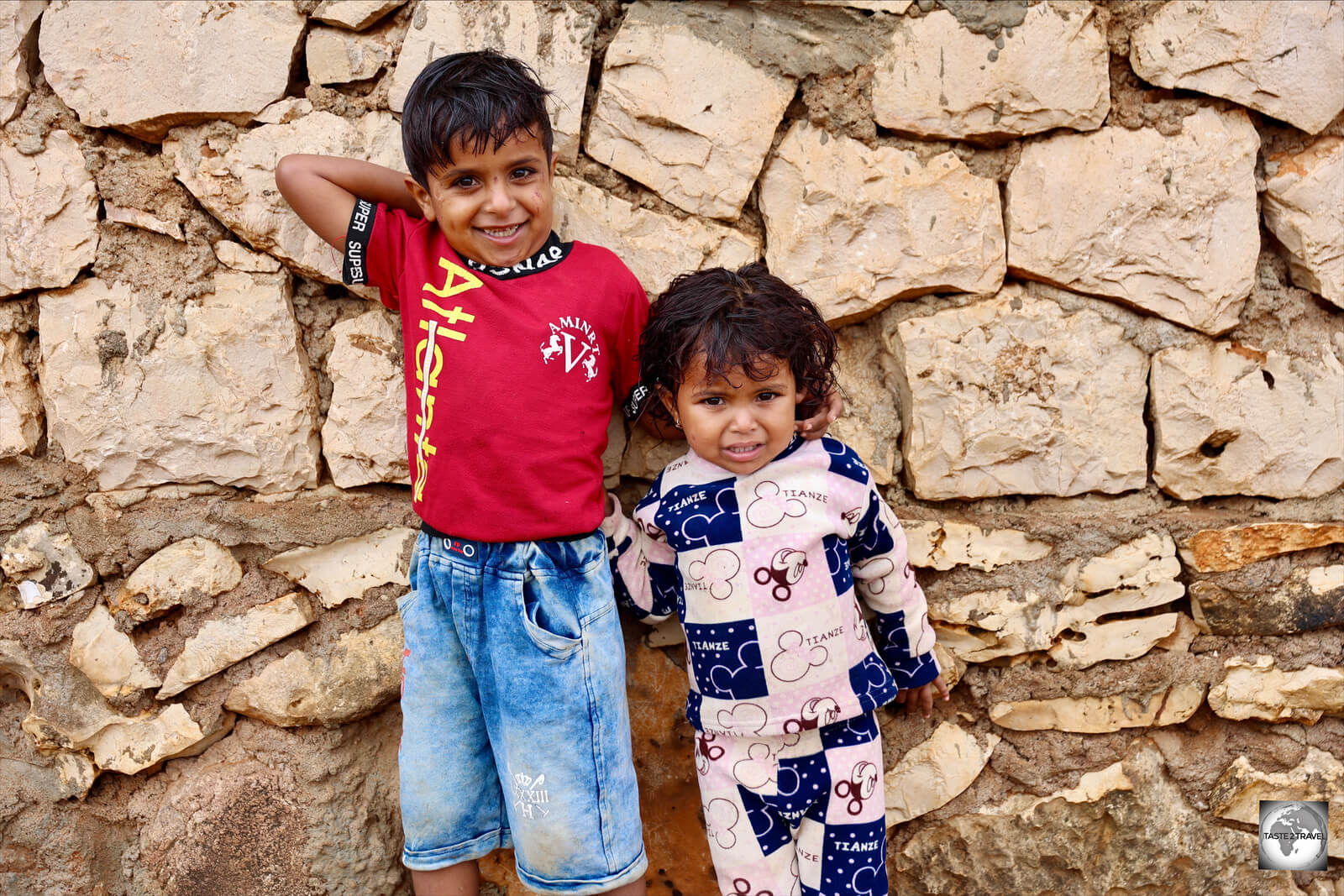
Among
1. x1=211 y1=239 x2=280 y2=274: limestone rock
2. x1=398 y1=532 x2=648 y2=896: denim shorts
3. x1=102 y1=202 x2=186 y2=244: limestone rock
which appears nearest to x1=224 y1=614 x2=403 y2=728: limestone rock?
x1=398 y1=532 x2=648 y2=896: denim shorts

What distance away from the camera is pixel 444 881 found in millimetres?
A: 1821

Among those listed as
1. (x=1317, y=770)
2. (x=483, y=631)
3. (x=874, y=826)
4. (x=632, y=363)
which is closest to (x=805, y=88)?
(x=632, y=363)

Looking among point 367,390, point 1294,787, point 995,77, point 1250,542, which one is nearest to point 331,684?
point 367,390

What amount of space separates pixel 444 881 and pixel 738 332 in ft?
3.80

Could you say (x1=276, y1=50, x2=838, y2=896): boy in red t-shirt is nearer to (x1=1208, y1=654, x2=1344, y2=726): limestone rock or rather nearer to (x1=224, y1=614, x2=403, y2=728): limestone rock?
(x1=224, y1=614, x2=403, y2=728): limestone rock

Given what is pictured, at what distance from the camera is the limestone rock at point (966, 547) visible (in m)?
1.89

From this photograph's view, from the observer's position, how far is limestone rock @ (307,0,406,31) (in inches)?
70.5

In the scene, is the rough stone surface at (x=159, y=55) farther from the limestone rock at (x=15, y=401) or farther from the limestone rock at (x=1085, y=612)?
the limestone rock at (x=1085, y=612)

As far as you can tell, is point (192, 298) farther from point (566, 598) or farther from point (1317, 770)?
point (1317, 770)

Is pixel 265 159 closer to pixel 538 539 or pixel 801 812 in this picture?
pixel 538 539

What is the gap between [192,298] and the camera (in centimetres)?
186

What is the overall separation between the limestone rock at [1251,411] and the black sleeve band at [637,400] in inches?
38.1

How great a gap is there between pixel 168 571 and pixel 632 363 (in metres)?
1.00

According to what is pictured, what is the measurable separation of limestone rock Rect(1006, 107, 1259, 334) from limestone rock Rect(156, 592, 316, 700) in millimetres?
1580
